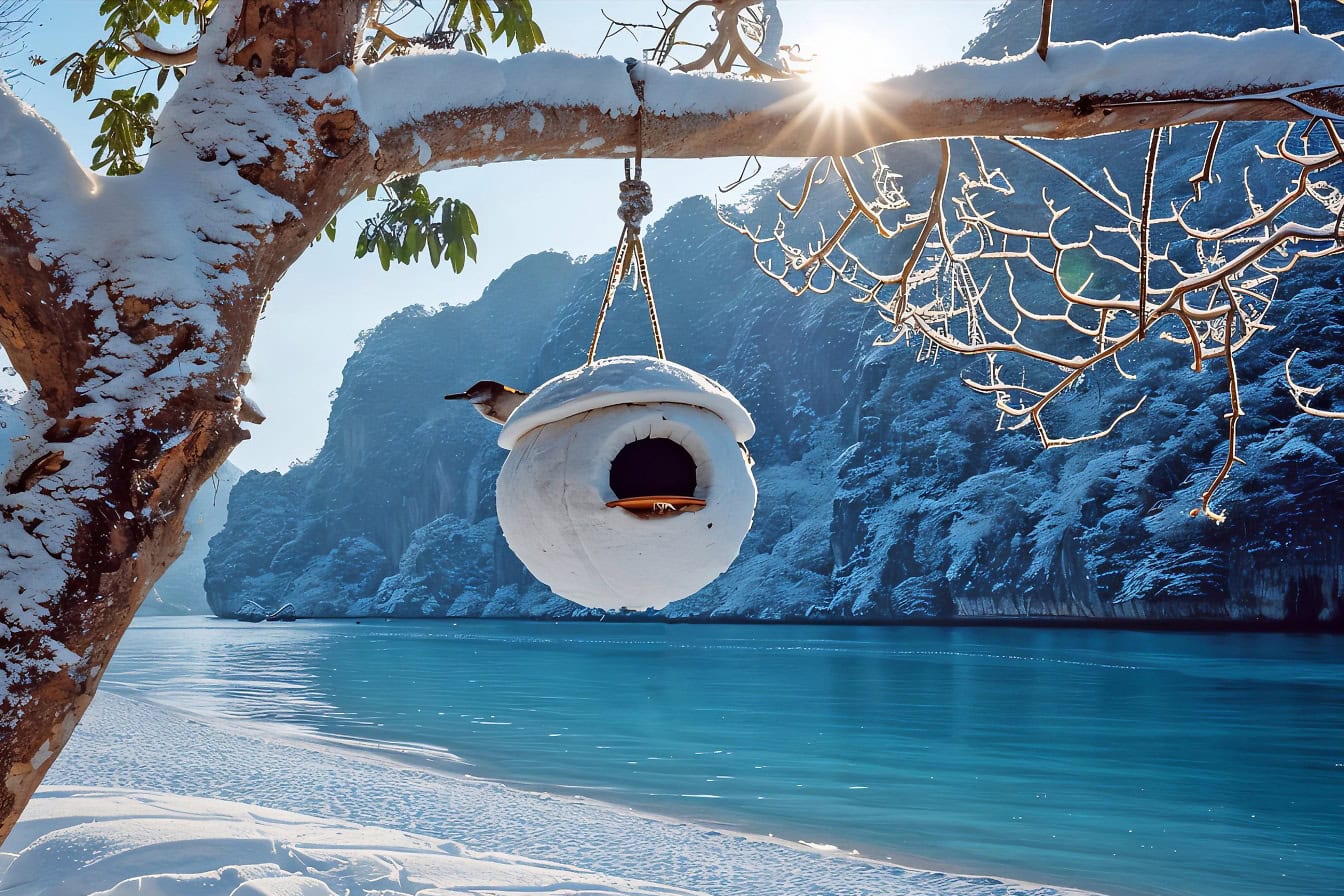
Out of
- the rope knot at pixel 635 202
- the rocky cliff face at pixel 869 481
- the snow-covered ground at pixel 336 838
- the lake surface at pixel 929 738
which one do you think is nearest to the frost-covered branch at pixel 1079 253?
the rope knot at pixel 635 202

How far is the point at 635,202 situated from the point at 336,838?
→ 5928 millimetres

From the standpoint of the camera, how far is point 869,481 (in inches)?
2334

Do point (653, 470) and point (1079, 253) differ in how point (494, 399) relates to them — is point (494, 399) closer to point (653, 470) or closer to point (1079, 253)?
point (653, 470)

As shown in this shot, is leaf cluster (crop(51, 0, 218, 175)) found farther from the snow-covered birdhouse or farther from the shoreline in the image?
the shoreline

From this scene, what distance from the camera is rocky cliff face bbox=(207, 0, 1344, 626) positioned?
40250 millimetres

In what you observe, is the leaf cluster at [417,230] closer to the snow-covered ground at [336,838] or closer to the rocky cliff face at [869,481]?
the snow-covered ground at [336,838]

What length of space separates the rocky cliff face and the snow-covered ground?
27.8ft

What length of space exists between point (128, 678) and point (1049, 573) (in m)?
40.9

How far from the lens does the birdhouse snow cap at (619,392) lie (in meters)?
1.42

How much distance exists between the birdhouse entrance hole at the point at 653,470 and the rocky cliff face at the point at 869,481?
12742 mm

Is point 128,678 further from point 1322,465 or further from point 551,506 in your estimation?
point 1322,465

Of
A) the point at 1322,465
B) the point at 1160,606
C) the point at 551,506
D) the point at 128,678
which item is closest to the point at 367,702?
the point at 128,678

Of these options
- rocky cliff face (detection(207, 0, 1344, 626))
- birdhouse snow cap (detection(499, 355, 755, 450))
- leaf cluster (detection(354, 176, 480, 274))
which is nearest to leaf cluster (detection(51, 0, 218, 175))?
leaf cluster (detection(354, 176, 480, 274))

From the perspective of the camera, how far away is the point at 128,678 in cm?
2864
